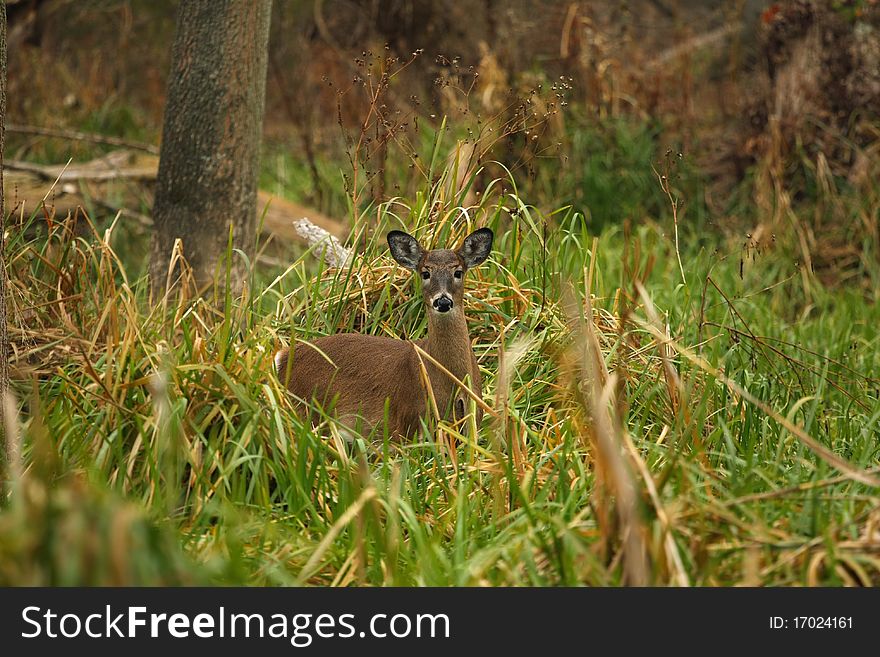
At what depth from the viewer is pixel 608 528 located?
2824 millimetres

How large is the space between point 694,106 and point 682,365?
5.74 meters

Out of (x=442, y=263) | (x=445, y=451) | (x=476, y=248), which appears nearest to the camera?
(x=445, y=451)

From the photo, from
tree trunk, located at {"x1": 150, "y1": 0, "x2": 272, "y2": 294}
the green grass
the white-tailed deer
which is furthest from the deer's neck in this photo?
tree trunk, located at {"x1": 150, "y1": 0, "x2": 272, "y2": 294}

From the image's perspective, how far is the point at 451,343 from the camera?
439cm

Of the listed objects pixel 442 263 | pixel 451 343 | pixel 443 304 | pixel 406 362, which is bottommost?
pixel 406 362

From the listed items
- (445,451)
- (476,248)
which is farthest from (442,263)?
(445,451)

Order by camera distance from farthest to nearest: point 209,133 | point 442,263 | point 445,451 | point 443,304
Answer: point 209,133 → point 442,263 → point 443,304 → point 445,451

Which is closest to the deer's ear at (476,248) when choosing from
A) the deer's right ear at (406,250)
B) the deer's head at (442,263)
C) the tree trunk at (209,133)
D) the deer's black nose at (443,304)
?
the deer's head at (442,263)

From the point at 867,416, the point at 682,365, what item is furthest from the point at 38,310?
the point at 867,416

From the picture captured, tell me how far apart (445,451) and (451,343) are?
0.47m

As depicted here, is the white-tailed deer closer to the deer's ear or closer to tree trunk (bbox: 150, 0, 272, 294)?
the deer's ear

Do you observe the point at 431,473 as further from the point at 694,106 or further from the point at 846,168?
the point at 694,106

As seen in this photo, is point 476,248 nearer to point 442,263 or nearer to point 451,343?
point 442,263
